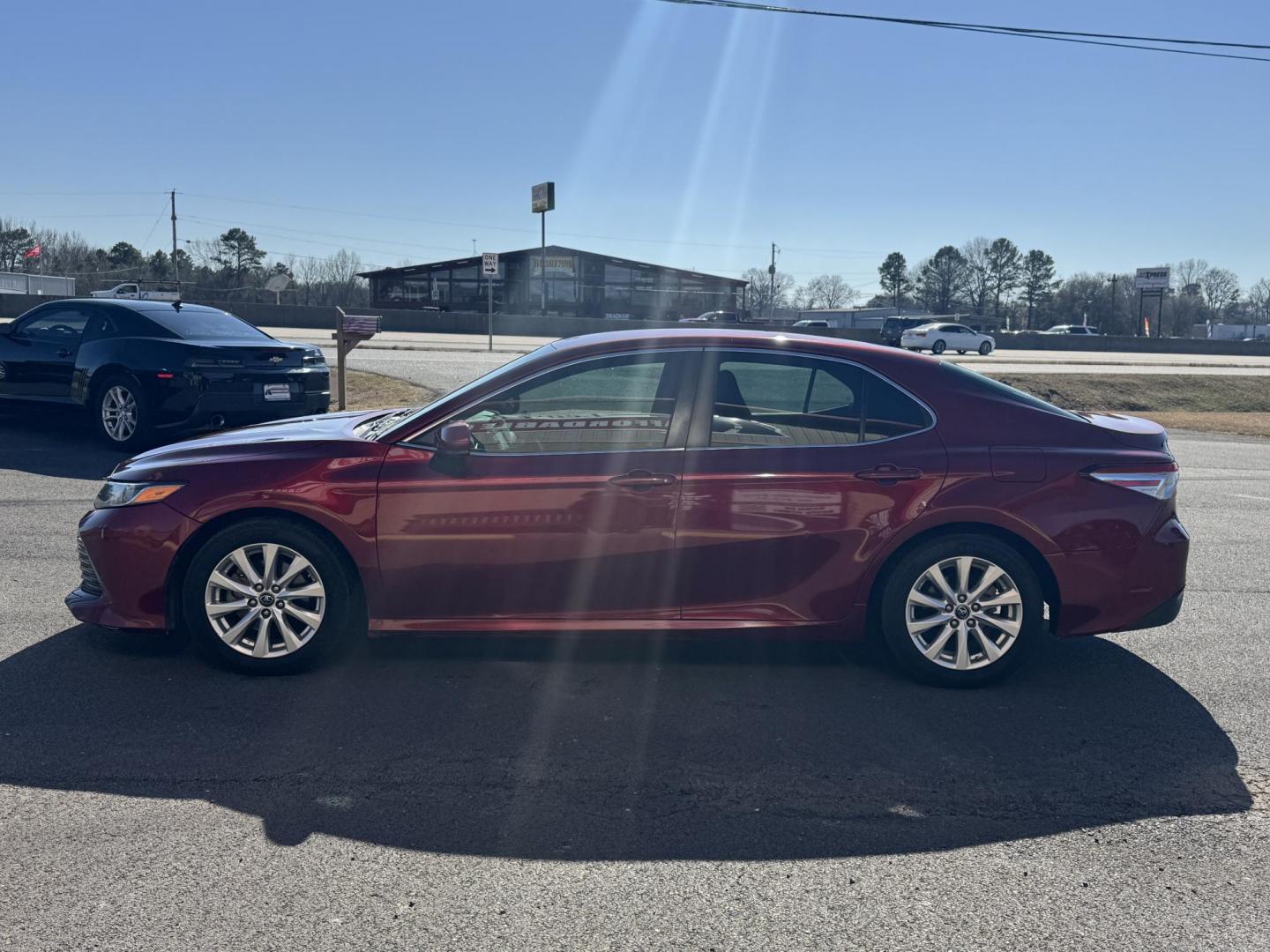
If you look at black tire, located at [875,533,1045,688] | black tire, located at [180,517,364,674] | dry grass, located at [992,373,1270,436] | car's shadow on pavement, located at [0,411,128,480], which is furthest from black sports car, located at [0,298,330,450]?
dry grass, located at [992,373,1270,436]

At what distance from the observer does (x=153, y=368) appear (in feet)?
35.6

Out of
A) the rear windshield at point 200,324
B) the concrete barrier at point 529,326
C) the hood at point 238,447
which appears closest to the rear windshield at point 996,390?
the hood at point 238,447

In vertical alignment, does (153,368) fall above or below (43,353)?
below

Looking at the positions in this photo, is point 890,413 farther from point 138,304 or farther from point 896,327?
point 896,327

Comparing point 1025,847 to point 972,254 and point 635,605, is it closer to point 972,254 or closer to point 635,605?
point 635,605

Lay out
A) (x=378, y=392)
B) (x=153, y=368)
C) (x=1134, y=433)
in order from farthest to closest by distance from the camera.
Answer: (x=378, y=392) → (x=153, y=368) → (x=1134, y=433)

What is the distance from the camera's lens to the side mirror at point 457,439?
15.3 feet

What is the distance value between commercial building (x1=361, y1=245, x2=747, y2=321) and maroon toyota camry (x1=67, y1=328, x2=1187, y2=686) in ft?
214

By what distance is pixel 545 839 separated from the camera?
3.48 metres

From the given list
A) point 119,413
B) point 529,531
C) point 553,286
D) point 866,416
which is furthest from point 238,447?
point 553,286

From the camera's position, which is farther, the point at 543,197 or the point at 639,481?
the point at 543,197

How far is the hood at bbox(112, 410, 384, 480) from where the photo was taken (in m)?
4.90

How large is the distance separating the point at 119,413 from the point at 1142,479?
9876 millimetres

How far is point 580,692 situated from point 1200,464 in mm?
12322
